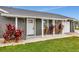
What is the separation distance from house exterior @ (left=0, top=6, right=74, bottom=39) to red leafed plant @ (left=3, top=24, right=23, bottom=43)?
2.90ft

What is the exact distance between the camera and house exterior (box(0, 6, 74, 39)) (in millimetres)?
14225

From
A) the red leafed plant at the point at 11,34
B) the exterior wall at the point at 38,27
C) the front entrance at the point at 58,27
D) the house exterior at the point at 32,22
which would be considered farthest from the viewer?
the front entrance at the point at 58,27

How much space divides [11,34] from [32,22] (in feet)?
15.0

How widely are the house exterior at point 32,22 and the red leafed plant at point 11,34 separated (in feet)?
2.90

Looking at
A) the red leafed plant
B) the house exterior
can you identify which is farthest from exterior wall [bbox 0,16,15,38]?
the red leafed plant

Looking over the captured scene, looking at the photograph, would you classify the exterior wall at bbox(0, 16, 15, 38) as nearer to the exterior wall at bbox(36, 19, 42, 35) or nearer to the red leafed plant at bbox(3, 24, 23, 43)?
the red leafed plant at bbox(3, 24, 23, 43)

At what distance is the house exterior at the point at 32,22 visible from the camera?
14.2 m

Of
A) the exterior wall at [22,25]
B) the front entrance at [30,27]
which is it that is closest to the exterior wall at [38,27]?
the front entrance at [30,27]

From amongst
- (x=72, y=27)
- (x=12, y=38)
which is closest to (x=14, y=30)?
(x=12, y=38)

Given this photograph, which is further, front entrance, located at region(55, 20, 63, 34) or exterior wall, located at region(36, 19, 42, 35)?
front entrance, located at region(55, 20, 63, 34)

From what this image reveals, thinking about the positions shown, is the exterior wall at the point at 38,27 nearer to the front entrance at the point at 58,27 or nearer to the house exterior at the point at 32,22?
the house exterior at the point at 32,22
